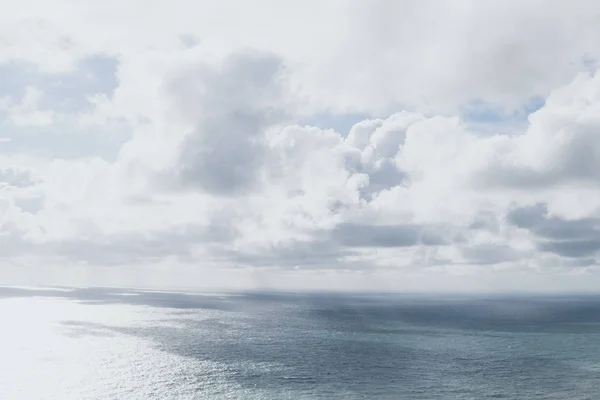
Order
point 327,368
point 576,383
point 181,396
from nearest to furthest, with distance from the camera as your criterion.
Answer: point 181,396 → point 576,383 → point 327,368

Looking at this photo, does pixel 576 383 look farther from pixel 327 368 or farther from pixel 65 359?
pixel 65 359

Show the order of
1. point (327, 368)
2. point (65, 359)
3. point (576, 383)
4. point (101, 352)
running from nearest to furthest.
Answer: point (576, 383) < point (327, 368) < point (65, 359) < point (101, 352)

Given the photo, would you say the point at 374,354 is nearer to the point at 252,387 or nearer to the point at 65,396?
the point at 252,387

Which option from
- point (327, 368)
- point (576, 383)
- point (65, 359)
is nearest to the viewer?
point (576, 383)

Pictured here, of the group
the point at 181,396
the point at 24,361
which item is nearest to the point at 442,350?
the point at 181,396

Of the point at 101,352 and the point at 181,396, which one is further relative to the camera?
the point at 101,352

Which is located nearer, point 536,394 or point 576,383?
point 536,394

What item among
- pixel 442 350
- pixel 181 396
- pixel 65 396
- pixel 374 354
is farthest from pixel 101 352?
pixel 442 350

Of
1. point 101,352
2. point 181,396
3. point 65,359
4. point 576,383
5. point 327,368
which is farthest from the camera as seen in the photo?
point 101,352
